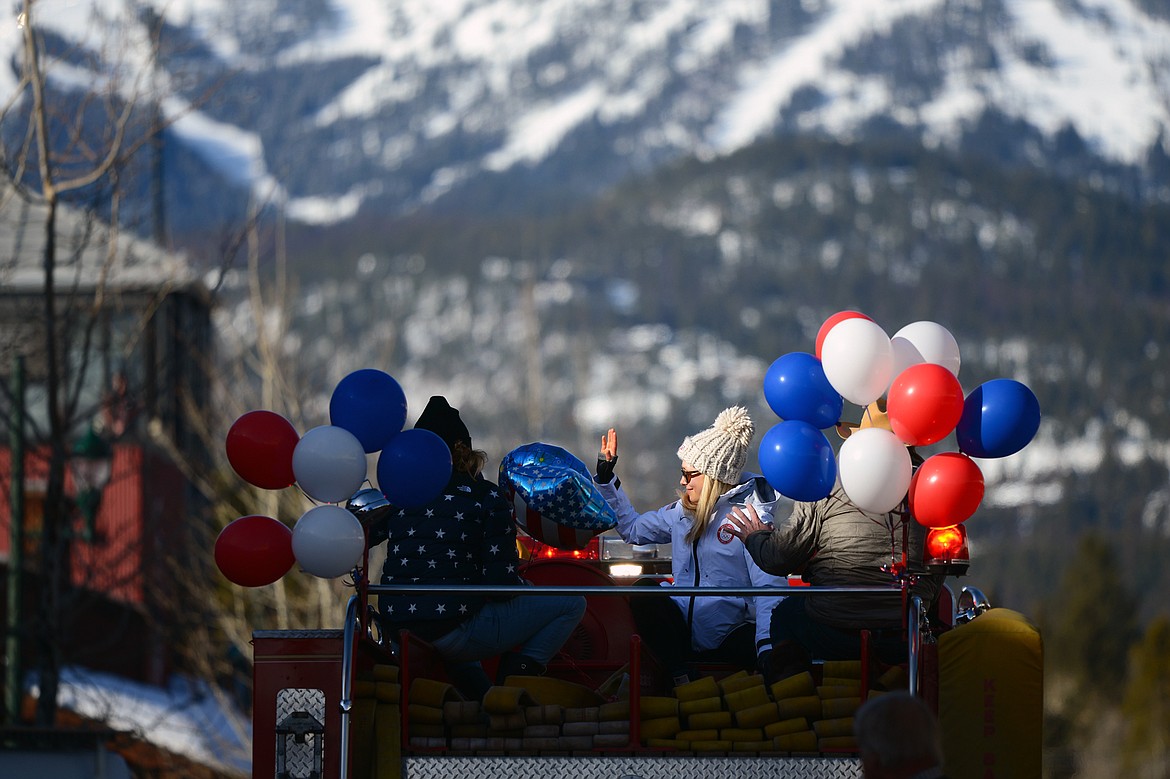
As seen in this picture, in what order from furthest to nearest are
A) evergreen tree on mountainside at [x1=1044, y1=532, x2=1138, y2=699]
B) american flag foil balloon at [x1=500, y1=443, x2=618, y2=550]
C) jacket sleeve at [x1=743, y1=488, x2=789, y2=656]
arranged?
evergreen tree on mountainside at [x1=1044, y1=532, x2=1138, y2=699]
american flag foil balloon at [x1=500, y1=443, x2=618, y2=550]
jacket sleeve at [x1=743, y1=488, x2=789, y2=656]

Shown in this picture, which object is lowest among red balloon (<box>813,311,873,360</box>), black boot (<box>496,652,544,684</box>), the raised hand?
black boot (<box>496,652,544,684</box>)

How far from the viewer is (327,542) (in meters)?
6.64

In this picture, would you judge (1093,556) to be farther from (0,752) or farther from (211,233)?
(0,752)

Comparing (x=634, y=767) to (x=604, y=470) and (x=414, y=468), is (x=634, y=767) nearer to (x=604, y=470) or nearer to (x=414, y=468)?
(x=414, y=468)

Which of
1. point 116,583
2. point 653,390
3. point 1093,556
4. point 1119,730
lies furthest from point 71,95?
point 653,390

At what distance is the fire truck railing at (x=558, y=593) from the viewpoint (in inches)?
241

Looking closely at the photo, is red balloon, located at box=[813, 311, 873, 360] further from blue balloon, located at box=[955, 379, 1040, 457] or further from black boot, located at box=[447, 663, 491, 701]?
black boot, located at box=[447, 663, 491, 701]

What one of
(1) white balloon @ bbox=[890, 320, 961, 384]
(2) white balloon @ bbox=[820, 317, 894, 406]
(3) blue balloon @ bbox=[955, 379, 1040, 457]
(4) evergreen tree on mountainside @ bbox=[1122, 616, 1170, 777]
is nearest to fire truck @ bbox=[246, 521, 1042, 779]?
(3) blue balloon @ bbox=[955, 379, 1040, 457]

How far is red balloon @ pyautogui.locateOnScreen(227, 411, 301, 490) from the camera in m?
6.77

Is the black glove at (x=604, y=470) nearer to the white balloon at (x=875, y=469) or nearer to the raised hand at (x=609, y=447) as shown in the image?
the raised hand at (x=609, y=447)

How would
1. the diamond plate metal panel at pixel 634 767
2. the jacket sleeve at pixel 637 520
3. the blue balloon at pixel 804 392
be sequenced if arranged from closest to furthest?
the diamond plate metal panel at pixel 634 767 → the blue balloon at pixel 804 392 → the jacket sleeve at pixel 637 520

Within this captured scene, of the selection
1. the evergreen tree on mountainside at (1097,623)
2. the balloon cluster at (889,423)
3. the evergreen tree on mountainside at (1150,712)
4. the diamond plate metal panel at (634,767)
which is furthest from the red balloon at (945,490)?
the evergreen tree on mountainside at (1097,623)

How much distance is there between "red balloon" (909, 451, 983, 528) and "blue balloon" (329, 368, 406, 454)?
2043 mm

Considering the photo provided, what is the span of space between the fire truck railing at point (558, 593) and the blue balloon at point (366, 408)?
64cm
